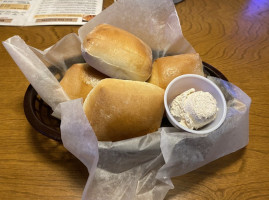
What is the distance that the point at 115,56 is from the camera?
18.7 inches

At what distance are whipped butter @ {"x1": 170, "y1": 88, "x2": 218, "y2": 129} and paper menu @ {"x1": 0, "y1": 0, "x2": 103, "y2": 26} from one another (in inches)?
21.7

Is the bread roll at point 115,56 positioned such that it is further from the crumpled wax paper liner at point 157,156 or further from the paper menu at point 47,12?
the paper menu at point 47,12

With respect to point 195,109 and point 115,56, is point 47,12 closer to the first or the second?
point 115,56

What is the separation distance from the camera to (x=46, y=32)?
2.55 feet

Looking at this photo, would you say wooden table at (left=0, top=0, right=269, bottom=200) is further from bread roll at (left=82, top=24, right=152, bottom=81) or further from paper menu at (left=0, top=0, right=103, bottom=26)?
bread roll at (left=82, top=24, right=152, bottom=81)

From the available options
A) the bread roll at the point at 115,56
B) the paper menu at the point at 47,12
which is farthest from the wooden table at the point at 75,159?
the bread roll at the point at 115,56

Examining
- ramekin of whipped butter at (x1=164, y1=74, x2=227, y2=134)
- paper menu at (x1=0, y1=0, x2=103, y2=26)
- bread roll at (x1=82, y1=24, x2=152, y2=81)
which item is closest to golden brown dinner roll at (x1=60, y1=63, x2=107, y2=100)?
bread roll at (x1=82, y1=24, x2=152, y2=81)

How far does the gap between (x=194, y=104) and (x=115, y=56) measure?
19cm

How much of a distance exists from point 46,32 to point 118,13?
327 mm

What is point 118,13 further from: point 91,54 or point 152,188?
point 152,188

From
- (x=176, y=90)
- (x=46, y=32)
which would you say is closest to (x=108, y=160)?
(x=176, y=90)

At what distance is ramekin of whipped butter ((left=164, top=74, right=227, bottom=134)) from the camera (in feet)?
1.39

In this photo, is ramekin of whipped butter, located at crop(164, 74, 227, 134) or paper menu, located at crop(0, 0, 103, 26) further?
paper menu, located at crop(0, 0, 103, 26)

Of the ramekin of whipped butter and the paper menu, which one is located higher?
the paper menu
